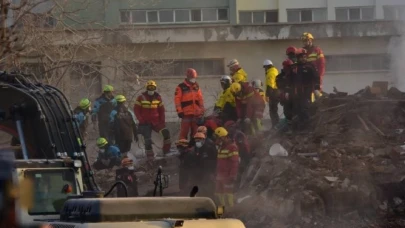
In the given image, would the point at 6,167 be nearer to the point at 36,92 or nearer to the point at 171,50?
the point at 36,92

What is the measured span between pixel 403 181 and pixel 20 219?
11528mm

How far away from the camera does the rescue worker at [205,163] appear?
60.6 feet

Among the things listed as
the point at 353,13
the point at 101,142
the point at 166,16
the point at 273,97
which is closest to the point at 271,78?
the point at 273,97

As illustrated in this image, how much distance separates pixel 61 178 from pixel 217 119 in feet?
28.9

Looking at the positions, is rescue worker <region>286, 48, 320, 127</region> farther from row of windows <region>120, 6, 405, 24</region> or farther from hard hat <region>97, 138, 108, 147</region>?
row of windows <region>120, 6, 405, 24</region>

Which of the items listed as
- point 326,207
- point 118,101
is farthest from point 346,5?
point 326,207

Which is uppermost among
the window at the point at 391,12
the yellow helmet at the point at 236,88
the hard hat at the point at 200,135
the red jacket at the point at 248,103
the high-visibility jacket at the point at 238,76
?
the window at the point at 391,12

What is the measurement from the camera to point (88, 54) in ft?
89.8

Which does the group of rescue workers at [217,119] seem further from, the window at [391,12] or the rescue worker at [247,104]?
the window at [391,12]

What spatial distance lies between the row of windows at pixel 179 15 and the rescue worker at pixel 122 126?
66.1ft

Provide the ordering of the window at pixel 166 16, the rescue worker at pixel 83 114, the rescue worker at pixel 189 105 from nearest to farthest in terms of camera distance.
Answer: the rescue worker at pixel 83 114, the rescue worker at pixel 189 105, the window at pixel 166 16

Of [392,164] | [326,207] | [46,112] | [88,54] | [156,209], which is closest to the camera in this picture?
[156,209]

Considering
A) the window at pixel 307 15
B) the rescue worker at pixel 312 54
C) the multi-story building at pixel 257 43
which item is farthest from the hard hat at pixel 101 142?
the window at pixel 307 15

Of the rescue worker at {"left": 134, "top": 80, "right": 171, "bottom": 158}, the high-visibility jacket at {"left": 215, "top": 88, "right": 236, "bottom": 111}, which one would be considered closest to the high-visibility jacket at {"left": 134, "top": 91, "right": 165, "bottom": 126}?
the rescue worker at {"left": 134, "top": 80, "right": 171, "bottom": 158}
